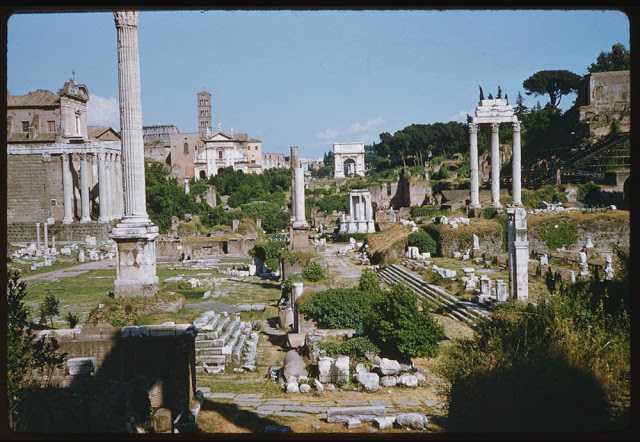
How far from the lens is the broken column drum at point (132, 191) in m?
13.1

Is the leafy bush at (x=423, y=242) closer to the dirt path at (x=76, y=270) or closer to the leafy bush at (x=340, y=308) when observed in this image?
the leafy bush at (x=340, y=308)

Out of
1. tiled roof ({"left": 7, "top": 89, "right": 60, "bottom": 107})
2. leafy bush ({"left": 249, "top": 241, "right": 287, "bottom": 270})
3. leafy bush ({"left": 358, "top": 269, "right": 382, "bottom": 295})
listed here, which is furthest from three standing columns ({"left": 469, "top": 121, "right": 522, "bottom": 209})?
tiled roof ({"left": 7, "top": 89, "right": 60, "bottom": 107})

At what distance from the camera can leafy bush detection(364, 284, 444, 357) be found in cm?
1077

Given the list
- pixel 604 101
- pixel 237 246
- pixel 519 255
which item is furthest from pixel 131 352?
pixel 604 101

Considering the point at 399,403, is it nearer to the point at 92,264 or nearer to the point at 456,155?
the point at 92,264

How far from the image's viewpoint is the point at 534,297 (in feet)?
48.4

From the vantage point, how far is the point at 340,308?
1310 centimetres

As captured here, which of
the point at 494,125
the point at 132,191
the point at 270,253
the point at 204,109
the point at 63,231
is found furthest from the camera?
the point at 204,109

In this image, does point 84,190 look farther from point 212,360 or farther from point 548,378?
point 548,378

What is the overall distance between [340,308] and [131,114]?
6793 millimetres

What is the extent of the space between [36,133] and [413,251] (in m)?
36.5

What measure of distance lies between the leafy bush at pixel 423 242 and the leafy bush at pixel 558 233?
4807 mm

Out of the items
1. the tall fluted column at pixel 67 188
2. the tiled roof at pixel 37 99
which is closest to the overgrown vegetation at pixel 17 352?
the tall fluted column at pixel 67 188

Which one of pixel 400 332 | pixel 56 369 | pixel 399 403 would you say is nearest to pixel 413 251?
pixel 400 332
